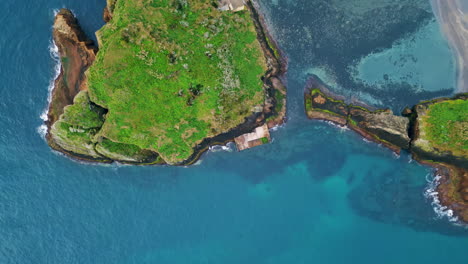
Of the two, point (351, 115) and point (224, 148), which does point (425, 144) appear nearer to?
point (351, 115)

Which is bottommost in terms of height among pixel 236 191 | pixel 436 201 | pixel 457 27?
pixel 436 201

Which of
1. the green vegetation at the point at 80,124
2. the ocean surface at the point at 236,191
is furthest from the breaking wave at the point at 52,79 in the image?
the green vegetation at the point at 80,124

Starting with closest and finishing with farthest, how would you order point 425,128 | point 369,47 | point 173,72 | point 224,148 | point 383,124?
point 173,72 < point 425,128 < point 383,124 < point 369,47 < point 224,148

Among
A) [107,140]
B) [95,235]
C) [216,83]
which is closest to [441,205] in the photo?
[216,83]

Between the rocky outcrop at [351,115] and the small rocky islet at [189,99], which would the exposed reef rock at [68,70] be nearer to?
the small rocky islet at [189,99]

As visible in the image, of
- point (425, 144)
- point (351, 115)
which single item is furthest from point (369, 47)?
point (425, 144)

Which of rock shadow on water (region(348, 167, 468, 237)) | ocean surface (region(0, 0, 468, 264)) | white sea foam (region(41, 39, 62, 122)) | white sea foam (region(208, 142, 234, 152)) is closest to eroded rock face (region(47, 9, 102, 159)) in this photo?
white sea foam (region(41, 39, 62, 122))

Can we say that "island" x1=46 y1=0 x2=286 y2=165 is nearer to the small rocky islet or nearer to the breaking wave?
the small rocky islet
